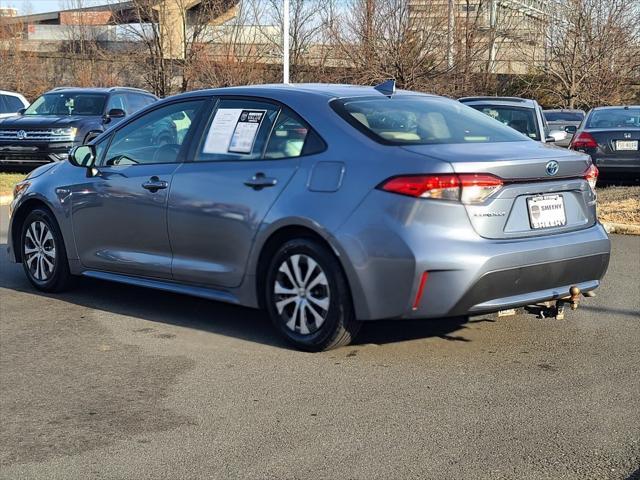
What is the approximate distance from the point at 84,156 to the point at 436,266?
10.8ft

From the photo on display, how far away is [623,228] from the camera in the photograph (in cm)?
1092

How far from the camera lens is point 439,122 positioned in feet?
19.7

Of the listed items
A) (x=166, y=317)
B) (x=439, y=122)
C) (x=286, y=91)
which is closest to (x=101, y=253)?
(x=166, y=317)

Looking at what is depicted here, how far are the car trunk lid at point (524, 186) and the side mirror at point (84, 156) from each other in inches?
112

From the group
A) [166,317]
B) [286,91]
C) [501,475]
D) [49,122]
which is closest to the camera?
[501,475]

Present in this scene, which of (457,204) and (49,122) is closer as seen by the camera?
(457,204)

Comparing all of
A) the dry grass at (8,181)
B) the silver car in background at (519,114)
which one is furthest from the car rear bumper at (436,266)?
the dry grass at (8,181)

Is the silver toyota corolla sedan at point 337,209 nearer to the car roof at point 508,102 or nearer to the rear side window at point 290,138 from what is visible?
the rear side window at point 290,138

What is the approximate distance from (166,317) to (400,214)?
2.33 metres

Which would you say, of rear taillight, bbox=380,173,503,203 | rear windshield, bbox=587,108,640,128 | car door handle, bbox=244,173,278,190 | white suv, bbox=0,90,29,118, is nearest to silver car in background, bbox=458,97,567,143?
rear windshield, bbox=587,108,640,128

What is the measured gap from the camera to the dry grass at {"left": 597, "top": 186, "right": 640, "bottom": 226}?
1134 cm

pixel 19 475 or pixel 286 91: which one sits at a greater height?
pixel 286 91

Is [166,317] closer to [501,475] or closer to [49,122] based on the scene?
[501,475]

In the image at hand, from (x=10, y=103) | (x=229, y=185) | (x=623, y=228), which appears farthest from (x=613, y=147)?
(x=10, y=103)
